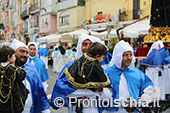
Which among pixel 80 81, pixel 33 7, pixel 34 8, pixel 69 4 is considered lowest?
pixel 80 81

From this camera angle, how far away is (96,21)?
1006 inches

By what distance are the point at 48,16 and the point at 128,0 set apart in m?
17.8

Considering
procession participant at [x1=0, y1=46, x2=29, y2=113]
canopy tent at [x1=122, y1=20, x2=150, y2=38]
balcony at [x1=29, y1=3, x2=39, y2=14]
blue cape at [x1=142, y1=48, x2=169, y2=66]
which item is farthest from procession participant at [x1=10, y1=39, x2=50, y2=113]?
balcony at [x1=29, y1=3, x2=39, y2=14]

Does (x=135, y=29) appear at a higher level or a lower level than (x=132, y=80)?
higher

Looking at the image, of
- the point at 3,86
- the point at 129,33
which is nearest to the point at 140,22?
the point at 129,33

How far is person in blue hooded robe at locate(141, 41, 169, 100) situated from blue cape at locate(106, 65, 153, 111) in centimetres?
471

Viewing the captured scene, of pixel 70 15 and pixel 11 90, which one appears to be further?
pixel 70 15

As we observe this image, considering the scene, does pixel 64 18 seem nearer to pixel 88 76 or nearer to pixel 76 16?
pixel 76 16

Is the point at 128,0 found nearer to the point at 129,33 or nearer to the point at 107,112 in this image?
the point at 129,33

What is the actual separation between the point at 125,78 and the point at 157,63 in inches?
194

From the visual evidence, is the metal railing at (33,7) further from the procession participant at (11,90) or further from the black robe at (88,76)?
the black robe at (88,76)

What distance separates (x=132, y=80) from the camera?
3.64 metres

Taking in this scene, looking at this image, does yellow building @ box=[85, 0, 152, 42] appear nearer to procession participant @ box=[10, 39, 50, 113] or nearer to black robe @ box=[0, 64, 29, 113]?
procession participant @ box=[10, 39, 50, 113]
